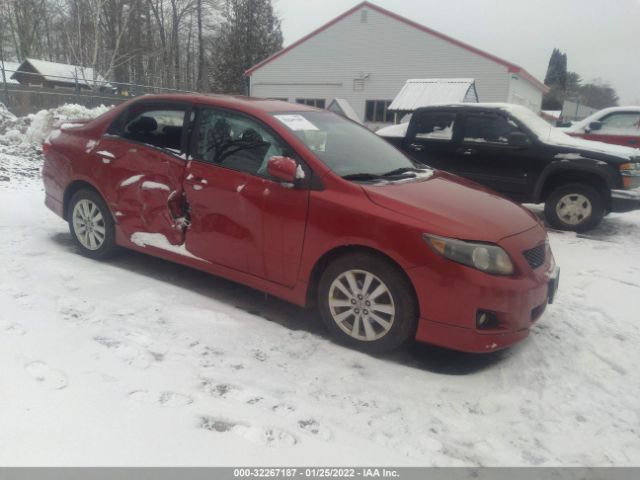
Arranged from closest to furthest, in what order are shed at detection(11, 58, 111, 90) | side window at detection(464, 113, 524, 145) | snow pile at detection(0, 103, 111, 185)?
1. side window at detection(464, 113, 524, 145)
2. snow pile at detection(0, 103, 111, 185)
3. shed at detection(11, 58, 111, 90)

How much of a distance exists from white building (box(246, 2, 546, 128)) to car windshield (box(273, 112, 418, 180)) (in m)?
19.2

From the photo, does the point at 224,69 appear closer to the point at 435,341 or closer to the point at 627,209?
the point at 627,209

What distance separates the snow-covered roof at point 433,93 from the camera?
52.3 feet

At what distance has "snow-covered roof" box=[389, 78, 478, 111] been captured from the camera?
15.9 metres

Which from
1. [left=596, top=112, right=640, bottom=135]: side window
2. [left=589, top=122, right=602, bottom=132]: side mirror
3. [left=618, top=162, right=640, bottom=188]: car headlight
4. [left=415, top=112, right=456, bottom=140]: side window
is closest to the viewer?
[left=618, top=162, right=640, bottom=188]: car headlight

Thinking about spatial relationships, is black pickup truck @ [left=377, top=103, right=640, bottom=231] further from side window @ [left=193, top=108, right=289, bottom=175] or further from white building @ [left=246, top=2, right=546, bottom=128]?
white building @ [left=246, top=2, right=546, bottom=128]

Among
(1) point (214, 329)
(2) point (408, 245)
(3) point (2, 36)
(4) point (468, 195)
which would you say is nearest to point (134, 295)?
(1) point (214, 329)

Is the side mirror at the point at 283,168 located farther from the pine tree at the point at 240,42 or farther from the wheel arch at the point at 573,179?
the pine tree at the point at 240,42

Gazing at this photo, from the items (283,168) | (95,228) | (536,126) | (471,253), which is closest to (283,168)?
(283,168)

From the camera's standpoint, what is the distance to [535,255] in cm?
323

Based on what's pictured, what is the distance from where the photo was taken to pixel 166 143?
4121 mm

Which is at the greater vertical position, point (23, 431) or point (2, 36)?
point (2, 36)

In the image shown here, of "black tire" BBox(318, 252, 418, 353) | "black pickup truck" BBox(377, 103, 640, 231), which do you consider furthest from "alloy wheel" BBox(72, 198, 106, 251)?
"black pickup truck" BBox(377, 103, 640, 231)

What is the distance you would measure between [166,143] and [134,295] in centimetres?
132
